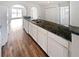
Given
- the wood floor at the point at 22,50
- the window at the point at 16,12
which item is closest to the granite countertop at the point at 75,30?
the wood floor at the point at 22,50

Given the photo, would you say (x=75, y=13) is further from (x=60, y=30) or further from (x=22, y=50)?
(x=22, y=50)

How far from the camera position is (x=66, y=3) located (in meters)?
3.16

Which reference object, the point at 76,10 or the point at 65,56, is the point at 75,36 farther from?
the point at 65,56

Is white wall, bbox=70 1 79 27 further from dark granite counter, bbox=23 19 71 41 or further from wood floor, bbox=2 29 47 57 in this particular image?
wood floor, bbox=2 29 47 57

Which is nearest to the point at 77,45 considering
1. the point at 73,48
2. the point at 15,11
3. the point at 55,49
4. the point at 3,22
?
the point at 73,48

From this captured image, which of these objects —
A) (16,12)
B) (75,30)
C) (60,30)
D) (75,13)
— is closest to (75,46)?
(75,30)

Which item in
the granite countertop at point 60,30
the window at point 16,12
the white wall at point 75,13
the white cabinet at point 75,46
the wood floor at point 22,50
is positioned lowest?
the wood floor at point 22,50

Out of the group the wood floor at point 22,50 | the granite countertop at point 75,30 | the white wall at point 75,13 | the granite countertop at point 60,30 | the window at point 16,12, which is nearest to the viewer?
the granite countertop at point 75,30

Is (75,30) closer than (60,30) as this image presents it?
Yes

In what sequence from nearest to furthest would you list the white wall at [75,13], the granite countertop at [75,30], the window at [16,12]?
the granite countertop at [75,30] → the white wall at [75,13] → the window at [16,12]

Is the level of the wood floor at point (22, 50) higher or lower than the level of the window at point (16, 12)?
lower

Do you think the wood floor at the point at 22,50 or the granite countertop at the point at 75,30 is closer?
the granite countertop at the point at 75,30

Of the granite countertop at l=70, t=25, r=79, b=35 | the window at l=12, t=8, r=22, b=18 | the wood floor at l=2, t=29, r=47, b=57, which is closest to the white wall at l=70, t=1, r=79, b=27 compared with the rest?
the granite countertop at l=70, t=25, r=79, b=35

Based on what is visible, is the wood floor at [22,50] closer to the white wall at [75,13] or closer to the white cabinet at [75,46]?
the white cabinet at [75,46]
